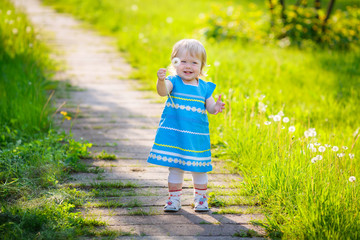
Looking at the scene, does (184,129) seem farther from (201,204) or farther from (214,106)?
(201,204)

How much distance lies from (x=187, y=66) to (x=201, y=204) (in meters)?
1.14

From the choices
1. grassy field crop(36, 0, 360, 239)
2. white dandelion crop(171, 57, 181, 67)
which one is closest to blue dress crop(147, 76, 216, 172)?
white dandelion crop(171, 57, 181, 67)

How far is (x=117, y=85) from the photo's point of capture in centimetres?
742

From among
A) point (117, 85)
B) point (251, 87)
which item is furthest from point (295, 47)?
point (117, 85)

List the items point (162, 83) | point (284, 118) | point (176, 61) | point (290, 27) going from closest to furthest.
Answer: point (162, 83) < point (176, 61) < point (284, 118) < point (290, 27)

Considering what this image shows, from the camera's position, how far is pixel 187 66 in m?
3.50

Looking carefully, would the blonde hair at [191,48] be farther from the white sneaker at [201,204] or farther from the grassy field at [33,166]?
the grassy field at [33,166]

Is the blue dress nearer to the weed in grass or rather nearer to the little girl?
the little girl

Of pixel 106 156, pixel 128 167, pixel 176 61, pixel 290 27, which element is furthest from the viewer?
pixel 290 27

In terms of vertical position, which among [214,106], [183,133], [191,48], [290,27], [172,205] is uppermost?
[290,27]

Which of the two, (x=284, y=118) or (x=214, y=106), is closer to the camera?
(x=214, y=106)

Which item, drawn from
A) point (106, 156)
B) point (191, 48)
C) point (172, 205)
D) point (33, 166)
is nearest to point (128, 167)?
point (106, 156)

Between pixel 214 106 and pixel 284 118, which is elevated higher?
pixel 214 106

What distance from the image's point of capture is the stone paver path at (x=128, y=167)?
10.8 feet
